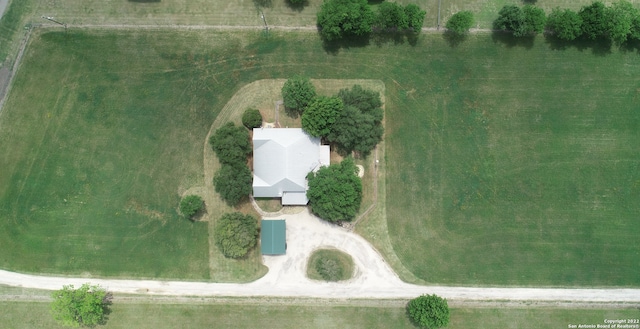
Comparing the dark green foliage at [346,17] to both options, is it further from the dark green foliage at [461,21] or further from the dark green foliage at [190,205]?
the dark green foliage at [190,205]

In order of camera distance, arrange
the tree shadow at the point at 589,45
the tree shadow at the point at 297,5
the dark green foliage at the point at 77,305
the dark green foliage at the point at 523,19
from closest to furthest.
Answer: the dark green foliage at the point at 77,305 → the dark green foliage at the point at 523,19 → the tree shadow at the point at 589,45 → the tree shadow at the point at 297,5

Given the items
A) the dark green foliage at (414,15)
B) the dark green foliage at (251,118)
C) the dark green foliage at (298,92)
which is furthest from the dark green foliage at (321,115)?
the dark green foliage at (414,15)

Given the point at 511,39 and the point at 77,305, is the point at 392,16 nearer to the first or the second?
the point at 511,39

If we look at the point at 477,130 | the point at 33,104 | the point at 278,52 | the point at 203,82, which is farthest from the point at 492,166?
the point at 33,104

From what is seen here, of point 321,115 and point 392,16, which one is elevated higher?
point 392,16

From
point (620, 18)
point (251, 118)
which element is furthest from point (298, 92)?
point (620, 18)

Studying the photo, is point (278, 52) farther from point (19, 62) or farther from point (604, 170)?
point (604, 170)

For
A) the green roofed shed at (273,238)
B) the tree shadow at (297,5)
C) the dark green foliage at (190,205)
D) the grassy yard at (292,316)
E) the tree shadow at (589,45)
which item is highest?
the tree shadow at (297,5)
